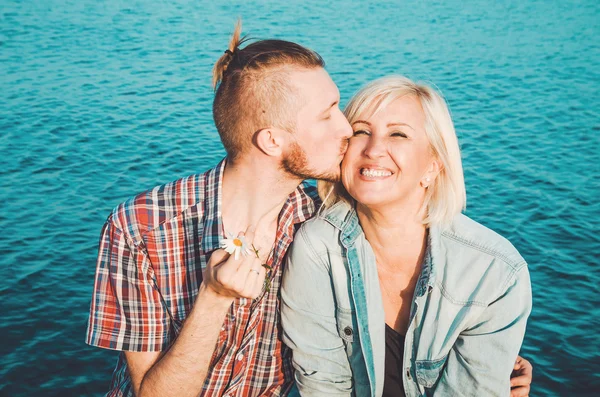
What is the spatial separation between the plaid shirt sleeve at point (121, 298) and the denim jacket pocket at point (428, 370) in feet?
5.43

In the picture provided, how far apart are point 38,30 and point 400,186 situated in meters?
24.9

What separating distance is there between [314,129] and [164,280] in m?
1.31

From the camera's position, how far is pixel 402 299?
446 centimetres

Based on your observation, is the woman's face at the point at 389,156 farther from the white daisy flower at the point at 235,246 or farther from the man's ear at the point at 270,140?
the white daisy flower at the point at 235,246

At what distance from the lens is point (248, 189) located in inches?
162

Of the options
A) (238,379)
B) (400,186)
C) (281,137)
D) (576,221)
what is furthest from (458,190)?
(576,221)

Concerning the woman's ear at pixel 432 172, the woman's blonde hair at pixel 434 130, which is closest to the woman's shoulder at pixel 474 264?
the woman's blonde hair at pixel 434 130

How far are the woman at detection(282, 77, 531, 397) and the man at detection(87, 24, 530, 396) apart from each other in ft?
0.72

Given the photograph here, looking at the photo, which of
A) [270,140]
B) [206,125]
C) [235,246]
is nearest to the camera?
[235,246]

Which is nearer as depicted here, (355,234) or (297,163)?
(297,163)

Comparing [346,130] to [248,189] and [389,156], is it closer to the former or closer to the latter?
[389,156]

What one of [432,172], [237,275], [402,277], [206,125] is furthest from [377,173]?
[206,125]

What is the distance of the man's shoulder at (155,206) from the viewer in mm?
3900

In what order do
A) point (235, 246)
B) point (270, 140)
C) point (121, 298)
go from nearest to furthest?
point (235, 246), point (121, 298), point (270, 140)
